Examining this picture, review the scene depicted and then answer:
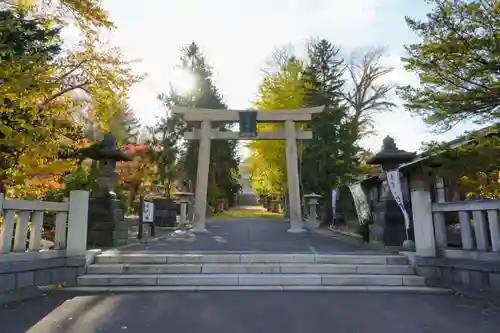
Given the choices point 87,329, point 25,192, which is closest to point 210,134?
point 25,192

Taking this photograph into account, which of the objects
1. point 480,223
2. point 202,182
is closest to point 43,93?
point 202,182

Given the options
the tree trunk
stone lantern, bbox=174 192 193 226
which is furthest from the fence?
stone lantern, bbox=174 192 193 226

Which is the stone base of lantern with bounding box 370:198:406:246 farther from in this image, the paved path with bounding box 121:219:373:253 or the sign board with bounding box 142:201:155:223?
the sign board with bounding box 142:201:155:223

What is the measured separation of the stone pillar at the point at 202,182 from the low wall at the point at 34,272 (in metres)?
6.59

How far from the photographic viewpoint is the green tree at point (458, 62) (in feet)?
16.8

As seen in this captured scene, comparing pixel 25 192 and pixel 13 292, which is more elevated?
pixel 25 192

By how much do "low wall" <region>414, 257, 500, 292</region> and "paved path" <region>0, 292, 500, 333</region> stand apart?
1.53 ft

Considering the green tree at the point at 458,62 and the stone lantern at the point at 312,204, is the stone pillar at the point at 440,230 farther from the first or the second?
the stone lantern at the point at 312,204

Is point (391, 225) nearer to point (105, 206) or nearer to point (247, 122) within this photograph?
point (247, 122)

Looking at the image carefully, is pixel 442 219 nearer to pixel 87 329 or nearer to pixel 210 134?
pixel 87 329

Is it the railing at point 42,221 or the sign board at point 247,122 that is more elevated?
the sign board at point 247,122

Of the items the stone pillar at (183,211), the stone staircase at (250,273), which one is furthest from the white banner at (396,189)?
the stone pillar at (183,211)

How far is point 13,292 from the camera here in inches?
172

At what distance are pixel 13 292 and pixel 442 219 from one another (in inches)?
265
